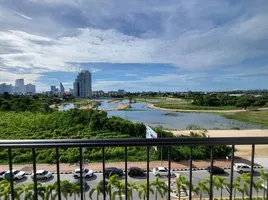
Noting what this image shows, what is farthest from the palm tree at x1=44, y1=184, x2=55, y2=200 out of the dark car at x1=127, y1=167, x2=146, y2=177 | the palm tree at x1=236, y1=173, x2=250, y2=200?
the dark car at x1=127, y1=167, x2=146, y2=177

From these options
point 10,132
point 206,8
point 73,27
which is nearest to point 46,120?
point 10,132

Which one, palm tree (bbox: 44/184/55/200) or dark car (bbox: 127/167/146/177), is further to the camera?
dark car (bbox: 127/167/146/177)

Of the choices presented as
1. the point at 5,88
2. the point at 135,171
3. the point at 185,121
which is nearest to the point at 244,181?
the point at 135,171

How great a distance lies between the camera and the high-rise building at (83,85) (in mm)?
39344

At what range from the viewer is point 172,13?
4.25 m

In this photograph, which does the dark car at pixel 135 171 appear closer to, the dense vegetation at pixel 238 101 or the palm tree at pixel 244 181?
the palm tree at pixel 244 181

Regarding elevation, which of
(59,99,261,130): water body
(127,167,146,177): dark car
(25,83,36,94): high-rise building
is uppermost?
(25,83,36,94): high-rise building

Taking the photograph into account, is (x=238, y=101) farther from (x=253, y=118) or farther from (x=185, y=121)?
(x=185, y=121)

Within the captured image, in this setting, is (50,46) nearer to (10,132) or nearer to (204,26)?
(204,26)

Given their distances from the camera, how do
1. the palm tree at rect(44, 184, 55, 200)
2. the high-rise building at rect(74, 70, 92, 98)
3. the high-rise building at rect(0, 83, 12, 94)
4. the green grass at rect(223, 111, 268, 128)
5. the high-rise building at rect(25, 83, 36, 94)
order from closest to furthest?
the palm tree at rect(44, 184, 55, 200)
the green grass at rect(223, 111, 268, 128)
the high-rise building at rect(0, 83, 12, 94)
the high-rise building at rect(74, 70, 92, 98)
the high-rise building at rect(25, 83, 36, 94)

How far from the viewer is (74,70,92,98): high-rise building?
3934cm

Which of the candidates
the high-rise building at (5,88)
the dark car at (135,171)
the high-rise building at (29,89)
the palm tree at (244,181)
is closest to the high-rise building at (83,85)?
the high-rise building at (29,89)

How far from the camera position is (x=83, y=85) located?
40781 millimetres

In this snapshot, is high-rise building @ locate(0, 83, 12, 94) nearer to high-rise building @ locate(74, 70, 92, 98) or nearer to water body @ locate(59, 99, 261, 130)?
high-rise building @ locate(74, 70, 92, 98)
